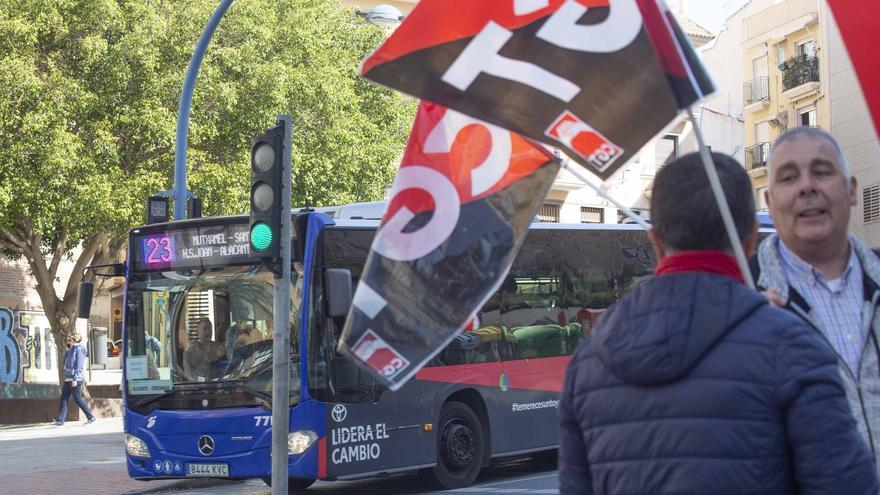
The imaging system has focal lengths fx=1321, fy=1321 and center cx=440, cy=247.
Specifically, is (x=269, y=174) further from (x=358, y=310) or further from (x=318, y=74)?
(x=318, y=74)

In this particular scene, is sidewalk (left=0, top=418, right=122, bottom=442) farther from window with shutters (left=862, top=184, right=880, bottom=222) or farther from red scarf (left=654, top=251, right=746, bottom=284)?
window with shutters (left=862, top=184, right=880, bottom=222)

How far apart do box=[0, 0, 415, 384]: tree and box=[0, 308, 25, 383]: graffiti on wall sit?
3548 millimetres

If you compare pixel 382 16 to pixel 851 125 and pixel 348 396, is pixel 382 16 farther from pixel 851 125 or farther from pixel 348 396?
pixel 348 396

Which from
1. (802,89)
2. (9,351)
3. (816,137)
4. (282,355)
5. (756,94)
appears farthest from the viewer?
(756,94)

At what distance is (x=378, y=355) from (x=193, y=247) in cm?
878

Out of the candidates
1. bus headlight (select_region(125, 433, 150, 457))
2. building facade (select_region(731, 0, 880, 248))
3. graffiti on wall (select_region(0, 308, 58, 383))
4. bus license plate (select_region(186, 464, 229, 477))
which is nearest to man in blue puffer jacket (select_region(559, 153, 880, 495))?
bus license plate (select_region(186, 464, 229, 477))

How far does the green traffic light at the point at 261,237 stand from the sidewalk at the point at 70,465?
16.0 feet

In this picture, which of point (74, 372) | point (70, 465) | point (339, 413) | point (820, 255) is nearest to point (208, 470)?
point (339, 413)

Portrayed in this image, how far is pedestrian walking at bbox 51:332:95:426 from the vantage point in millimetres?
24812

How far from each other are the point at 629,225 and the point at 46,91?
12.5 m

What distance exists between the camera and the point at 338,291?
1213 cm

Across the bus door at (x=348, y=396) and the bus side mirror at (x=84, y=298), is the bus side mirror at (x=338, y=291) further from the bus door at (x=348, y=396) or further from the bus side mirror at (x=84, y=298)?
the bus side mirror at (x=84, y=298)

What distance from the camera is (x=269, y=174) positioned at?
11.0 m

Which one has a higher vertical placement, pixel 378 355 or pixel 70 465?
pixel 378 355
